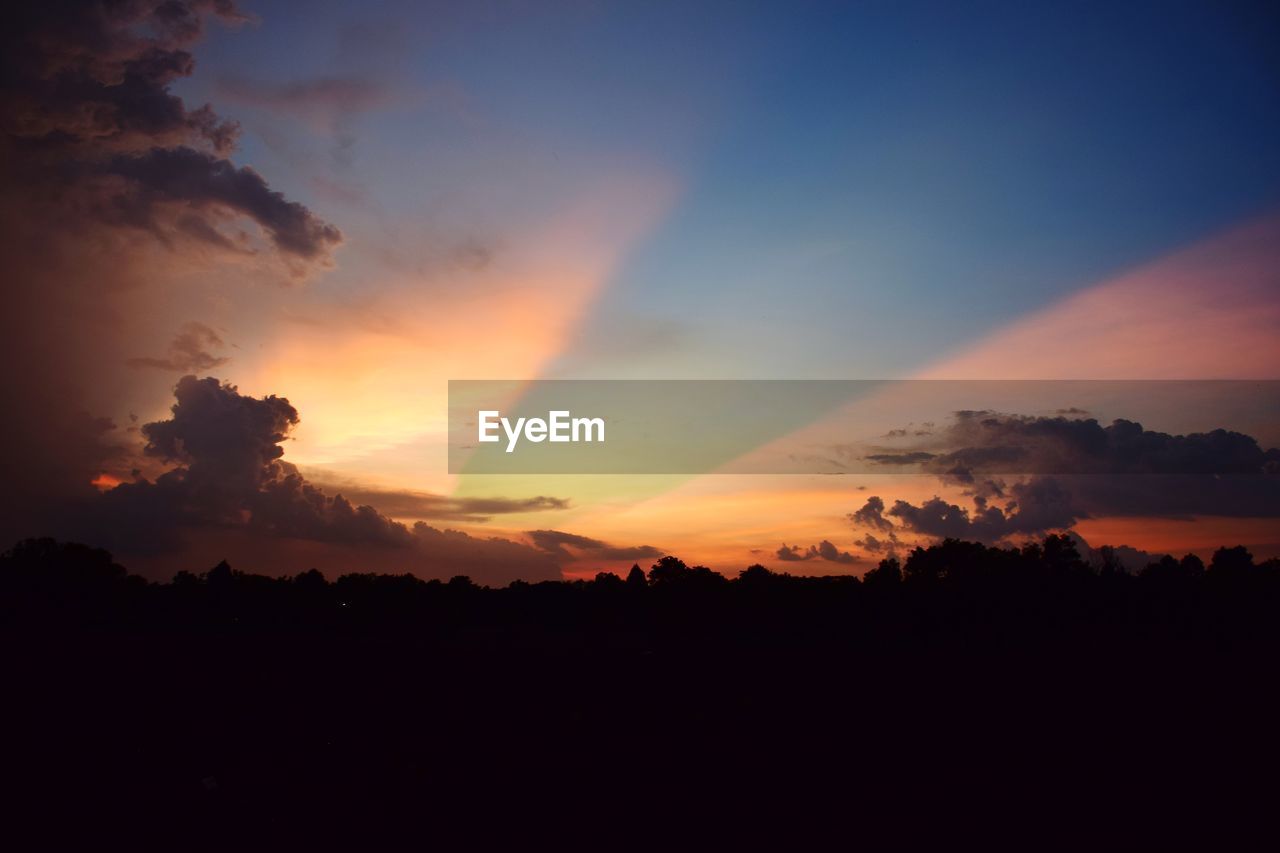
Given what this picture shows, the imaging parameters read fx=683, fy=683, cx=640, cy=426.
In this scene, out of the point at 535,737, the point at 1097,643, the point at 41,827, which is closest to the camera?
the point at 41,827

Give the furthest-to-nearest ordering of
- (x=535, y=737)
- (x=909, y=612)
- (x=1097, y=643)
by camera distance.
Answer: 1. (x=909, y=612)
2. (x=1097, y=643)
3. (x=535, y=737)

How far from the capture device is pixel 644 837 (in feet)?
51.2

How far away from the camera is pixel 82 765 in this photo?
63.4 ft

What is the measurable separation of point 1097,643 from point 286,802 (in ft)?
118

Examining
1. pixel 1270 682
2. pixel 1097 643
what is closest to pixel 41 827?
pixel 1270 682

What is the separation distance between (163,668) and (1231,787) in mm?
37255

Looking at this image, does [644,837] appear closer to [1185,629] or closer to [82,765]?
[82,765]

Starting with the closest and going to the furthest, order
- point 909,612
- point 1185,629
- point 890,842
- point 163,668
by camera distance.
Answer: point 890,842 → point 163,668 → point 1185,629 → point 909,612

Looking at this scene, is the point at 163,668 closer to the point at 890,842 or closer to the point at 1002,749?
the point at 890,842

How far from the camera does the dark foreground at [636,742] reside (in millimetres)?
16125

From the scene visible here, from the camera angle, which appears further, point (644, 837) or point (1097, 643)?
point (1097, 643)

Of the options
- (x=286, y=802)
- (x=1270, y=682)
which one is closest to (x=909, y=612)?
(x=1270, y=682)

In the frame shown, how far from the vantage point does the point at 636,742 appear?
2058 cm

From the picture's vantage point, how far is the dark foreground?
1612cm
